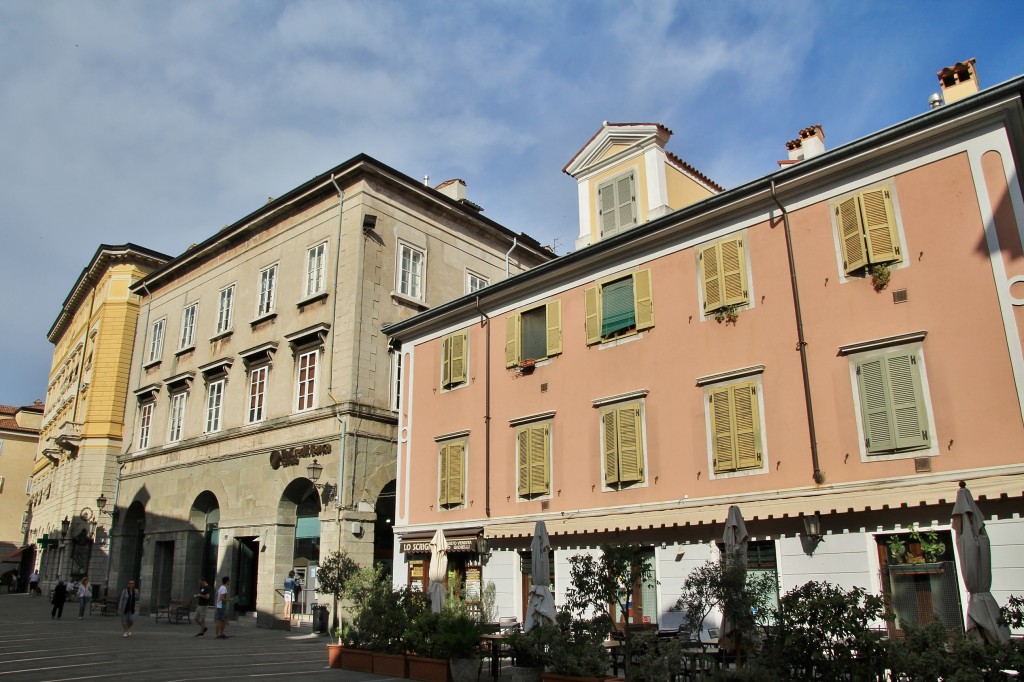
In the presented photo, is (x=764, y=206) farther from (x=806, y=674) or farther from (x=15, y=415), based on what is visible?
(x=15, y=415)

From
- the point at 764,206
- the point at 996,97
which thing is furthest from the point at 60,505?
the point at 996,97

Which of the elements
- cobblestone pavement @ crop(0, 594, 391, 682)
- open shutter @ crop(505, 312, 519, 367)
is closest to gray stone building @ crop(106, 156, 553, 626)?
cobblestone pavement @ crop(0, 594, 391, 682)

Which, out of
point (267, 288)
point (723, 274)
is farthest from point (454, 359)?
point (267, 288)

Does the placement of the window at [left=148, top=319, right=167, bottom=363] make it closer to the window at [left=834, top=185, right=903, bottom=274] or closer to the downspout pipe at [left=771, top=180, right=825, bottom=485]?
the downspout pipe at [left=771, top=180, right=825, bottom=485]

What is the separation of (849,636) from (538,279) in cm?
1150

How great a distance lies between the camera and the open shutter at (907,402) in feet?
39.3

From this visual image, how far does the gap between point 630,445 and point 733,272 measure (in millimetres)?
3987

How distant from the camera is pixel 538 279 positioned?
18578mm

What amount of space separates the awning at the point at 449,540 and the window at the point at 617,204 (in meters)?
7.87

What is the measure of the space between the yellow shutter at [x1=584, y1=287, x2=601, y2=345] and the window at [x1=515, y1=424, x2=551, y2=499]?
2274mm

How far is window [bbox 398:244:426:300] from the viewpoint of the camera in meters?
25.8

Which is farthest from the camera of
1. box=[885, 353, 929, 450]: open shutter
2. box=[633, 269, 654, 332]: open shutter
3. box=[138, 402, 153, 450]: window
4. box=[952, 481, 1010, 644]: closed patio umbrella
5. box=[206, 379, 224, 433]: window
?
box=[138, 402, 153, 450]: window

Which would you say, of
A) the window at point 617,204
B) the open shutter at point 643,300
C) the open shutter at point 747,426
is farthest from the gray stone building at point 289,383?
the open shutter at point 747,426

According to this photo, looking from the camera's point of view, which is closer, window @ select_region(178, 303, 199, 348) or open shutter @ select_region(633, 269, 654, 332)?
open shutter @ select_region(633, 269, 654, 332)
